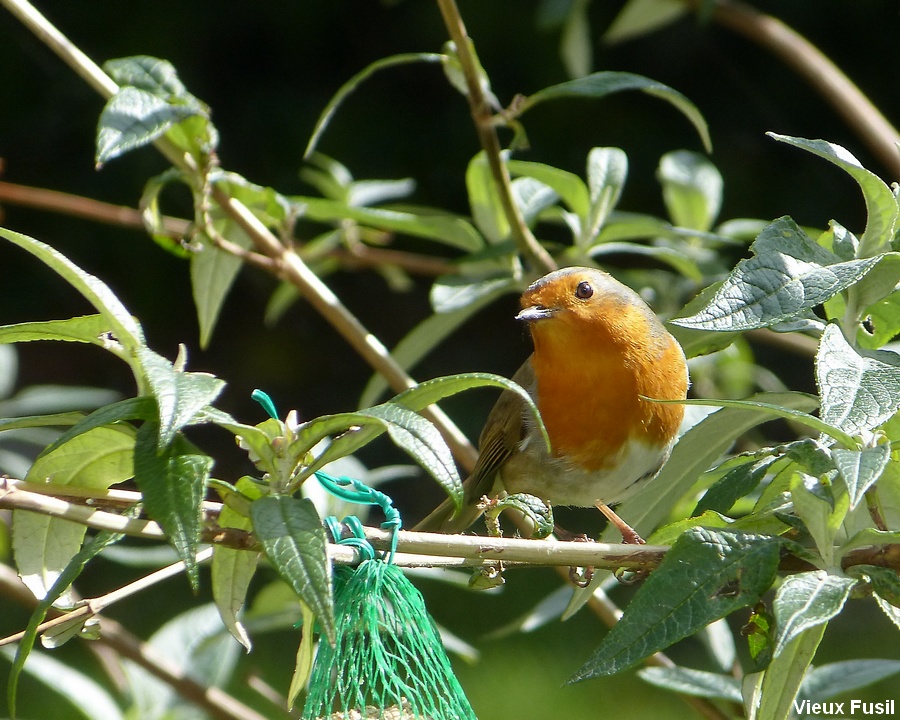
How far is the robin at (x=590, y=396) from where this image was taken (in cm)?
245

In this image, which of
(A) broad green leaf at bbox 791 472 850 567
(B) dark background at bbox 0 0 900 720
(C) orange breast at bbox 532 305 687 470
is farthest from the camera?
(B) dark background at bbox 0 0 900 720

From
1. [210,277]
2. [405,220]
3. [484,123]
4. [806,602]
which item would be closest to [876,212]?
[806,602]

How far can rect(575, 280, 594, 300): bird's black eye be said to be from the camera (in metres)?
2.56

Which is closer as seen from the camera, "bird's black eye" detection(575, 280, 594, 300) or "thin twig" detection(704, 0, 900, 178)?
"bird's black eye" detection(575, 280, 594, 300)

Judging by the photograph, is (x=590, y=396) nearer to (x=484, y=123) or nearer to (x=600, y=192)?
(x=600, y=192)

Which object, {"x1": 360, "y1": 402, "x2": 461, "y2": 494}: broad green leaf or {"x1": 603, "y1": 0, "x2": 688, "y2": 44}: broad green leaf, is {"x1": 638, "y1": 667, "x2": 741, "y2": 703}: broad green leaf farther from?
{"x1": 603, "y1": 0, "x2": 688, "y2": 44}: broad green leaf

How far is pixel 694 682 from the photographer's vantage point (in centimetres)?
199

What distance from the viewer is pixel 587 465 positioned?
8.23 feet

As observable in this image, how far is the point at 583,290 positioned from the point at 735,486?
122 centimetres

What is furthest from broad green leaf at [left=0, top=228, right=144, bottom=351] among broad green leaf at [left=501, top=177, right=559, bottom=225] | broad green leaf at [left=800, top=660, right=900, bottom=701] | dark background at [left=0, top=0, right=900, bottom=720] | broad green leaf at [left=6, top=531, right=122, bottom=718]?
dark background at [left=0, top=0, right=900, bottom=720]

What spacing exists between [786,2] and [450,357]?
3.62 m

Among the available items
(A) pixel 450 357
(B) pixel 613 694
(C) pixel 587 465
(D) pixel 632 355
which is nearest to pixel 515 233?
(D) pixel 632 355

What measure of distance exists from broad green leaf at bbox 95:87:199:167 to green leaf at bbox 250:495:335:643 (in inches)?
26.7

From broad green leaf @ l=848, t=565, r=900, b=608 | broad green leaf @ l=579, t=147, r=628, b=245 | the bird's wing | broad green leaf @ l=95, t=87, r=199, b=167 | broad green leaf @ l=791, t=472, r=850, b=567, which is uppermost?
broad green leaf @ l=95, t=87, r=199, b=167
